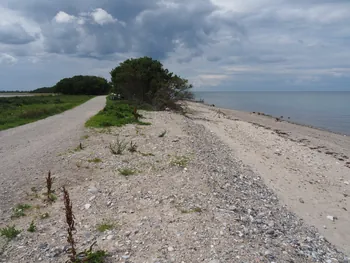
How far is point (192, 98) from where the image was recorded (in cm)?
3259

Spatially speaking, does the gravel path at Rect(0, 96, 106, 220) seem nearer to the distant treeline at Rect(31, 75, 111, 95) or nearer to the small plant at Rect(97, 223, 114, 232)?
the small plant at Rect(97, 223, 114, 232)

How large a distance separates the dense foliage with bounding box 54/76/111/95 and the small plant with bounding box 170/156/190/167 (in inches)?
3509

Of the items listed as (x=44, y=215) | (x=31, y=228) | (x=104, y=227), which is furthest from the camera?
(x=44, y=215)

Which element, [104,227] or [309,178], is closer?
[104,227]

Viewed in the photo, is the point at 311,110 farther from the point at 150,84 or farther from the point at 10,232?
the point at 10,232

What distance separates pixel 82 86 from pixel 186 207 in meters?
96.5

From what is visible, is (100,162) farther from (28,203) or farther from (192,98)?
(192,98)

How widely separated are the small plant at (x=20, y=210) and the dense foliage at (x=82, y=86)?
9275 cm

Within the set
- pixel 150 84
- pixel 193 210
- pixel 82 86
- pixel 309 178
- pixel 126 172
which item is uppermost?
pixel 150 84

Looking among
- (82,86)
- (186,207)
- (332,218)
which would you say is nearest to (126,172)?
(186,207)

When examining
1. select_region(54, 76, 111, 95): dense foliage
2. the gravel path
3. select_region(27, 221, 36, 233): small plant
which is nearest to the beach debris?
select_region(27, 221, 36, 233): small plant

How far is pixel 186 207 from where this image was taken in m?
7.54

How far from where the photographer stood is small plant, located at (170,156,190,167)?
36.4ft

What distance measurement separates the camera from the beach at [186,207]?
19.4 feet
